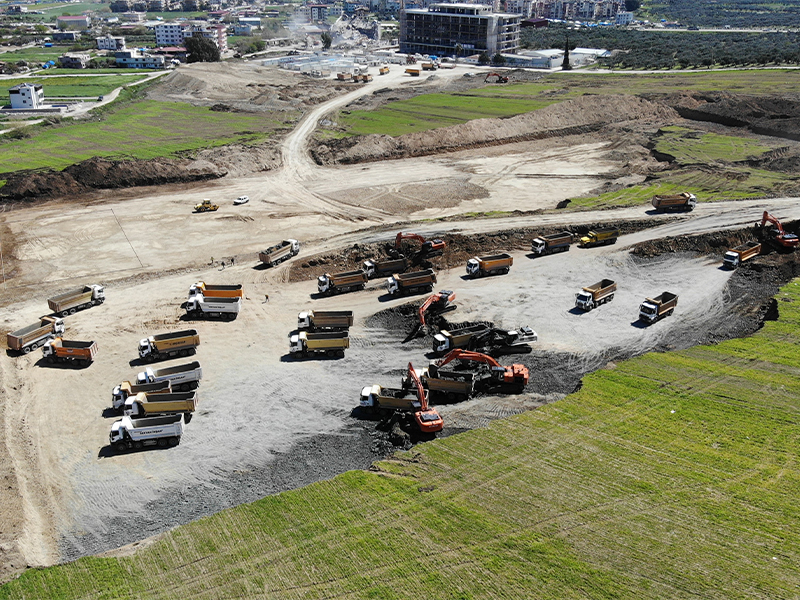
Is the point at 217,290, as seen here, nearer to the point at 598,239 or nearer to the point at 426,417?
→ the point at 426,417

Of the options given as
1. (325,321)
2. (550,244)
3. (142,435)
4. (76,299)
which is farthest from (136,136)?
(142,435)

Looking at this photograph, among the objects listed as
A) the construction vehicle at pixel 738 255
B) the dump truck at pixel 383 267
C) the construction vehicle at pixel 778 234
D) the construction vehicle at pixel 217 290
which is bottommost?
the construction vehicle at pixel 217 290

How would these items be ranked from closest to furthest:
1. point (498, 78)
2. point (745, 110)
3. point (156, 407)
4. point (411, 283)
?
1. point (156, 407)
2. point (411, 283)
3. point (745, 110)
4. point (498, 78)

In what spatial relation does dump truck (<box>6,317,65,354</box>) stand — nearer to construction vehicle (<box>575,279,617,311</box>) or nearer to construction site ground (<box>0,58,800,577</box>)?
construction site ground (<box>0,58,800,577</box>)

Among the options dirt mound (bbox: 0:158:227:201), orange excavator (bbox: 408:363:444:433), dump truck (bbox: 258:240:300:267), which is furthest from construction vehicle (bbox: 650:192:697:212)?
dirt mound (bbox: 0:158:227:201)

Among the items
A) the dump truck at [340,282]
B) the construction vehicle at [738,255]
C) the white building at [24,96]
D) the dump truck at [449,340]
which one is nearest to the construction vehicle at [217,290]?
the dump truck at [340,282]

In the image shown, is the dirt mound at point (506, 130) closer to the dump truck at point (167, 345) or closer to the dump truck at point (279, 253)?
the dump truck at point (279, 253)
